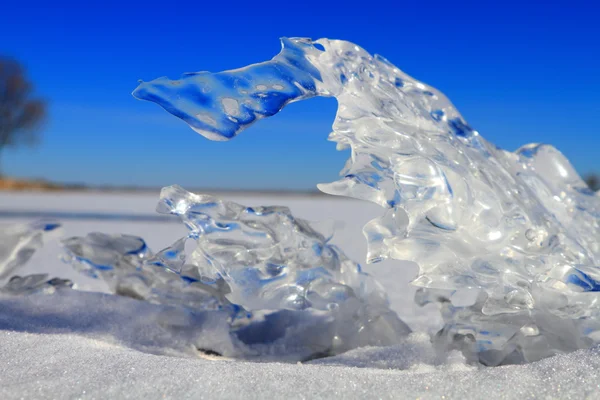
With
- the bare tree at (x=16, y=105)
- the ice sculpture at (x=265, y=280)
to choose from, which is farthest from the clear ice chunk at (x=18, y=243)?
the bare tree at (x=16, y=105)

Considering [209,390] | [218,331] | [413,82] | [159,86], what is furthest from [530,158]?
[209,390]

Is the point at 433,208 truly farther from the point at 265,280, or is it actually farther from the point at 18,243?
the point at 18,243

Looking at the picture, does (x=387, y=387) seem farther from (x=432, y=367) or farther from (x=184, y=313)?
(x=184, y=313)

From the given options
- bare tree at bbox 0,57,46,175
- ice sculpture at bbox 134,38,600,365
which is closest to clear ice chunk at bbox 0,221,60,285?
ice sculpture at bbox 134,38,600,365

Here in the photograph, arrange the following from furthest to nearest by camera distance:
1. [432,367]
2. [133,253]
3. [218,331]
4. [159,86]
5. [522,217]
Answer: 1. [133,253]
2. [218,331]
3. [522,217]
4. [432,367]
5. [159,86]

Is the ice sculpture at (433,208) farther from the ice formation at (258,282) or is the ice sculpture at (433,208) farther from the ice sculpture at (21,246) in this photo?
the ice sculpture at (21,246)

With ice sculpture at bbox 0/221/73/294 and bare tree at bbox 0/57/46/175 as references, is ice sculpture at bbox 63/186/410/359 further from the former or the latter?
bare tree at bbox 0/57/46/175
